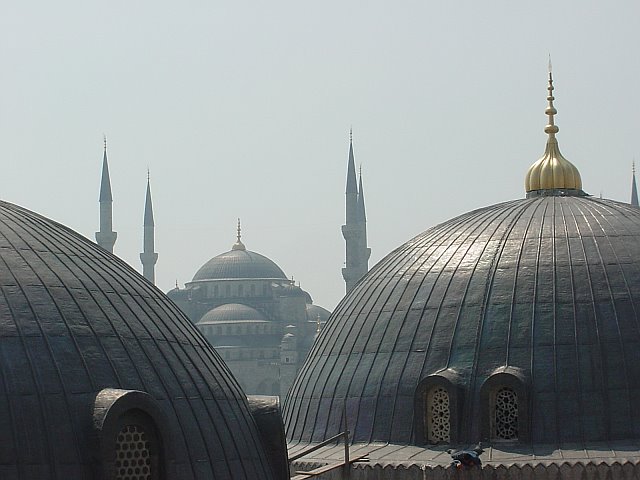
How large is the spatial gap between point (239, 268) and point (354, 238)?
1228 inches

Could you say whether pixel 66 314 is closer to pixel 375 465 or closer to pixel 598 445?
pixel 375 465

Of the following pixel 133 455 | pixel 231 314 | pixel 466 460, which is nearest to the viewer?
pixel 133 455

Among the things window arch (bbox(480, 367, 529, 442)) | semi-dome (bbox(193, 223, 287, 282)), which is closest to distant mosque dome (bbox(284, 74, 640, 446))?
window arch (bbox(480, 367, 529, 442))

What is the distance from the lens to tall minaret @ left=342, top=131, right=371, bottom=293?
143000mm

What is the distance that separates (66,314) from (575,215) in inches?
525

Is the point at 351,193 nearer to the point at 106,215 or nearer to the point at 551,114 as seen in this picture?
the point at 106,215

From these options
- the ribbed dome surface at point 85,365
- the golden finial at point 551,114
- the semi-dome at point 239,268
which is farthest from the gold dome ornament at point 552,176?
the semi-dome at point 239,268

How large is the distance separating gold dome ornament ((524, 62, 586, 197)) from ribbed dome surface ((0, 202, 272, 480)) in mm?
12798

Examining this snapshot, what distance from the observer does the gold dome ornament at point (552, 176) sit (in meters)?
31.7

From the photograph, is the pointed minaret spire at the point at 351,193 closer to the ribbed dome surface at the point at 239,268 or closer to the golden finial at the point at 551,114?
the ribbed dome surface at the point at 239,268

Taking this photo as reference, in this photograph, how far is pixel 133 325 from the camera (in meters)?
Result: 19.0

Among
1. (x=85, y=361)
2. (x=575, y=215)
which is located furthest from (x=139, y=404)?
(x=575, y=215)

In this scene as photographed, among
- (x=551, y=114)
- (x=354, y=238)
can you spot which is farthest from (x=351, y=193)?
(x=551, y=114)

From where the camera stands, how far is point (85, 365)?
58.5ft
